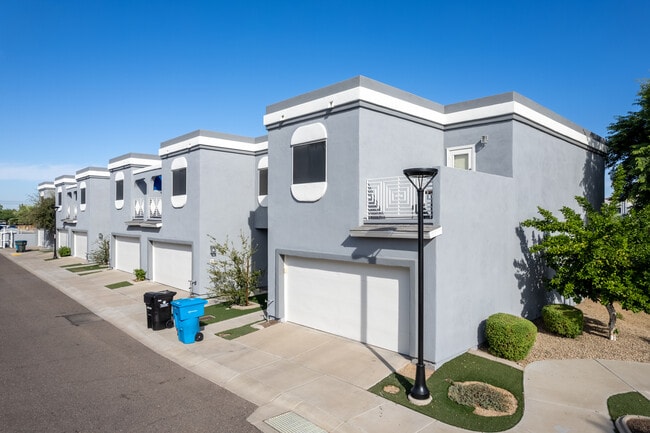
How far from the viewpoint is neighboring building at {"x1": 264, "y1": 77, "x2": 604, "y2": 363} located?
30.1ft

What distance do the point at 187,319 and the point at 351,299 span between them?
4417mm

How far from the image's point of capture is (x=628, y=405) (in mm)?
7145

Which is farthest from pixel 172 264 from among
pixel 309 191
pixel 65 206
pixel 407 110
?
pixel 65 206

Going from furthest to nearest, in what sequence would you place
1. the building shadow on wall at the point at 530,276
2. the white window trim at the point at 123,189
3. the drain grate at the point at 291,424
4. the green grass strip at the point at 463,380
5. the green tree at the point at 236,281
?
the white window trim at the point at 123,189, the green tree at the point at 236,281, the building shadow on wall at the point at 530,276, the green grass strip at the point at 463,380, the drain grate at the point at 291,424

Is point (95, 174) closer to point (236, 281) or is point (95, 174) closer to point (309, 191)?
point (236, 281)

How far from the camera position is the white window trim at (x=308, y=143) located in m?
11.2

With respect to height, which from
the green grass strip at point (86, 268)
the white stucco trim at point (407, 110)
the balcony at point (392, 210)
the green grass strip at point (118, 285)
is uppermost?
the white stucco trim at point (407, 110)

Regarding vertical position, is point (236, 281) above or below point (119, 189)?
below

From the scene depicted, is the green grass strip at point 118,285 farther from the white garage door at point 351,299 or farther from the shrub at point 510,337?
the shrub at point 510,337

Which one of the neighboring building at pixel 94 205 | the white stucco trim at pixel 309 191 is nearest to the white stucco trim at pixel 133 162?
the neighboring building at pixel 94 205

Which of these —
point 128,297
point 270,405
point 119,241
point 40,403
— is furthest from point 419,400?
point 119,241

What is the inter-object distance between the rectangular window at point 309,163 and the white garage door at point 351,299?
2.39 m

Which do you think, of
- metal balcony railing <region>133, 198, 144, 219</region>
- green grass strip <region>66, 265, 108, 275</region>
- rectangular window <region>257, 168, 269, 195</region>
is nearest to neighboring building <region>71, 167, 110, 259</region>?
Answer: green grass strip <region>66, 265, 108, 275</region>

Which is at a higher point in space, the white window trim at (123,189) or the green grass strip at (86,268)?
the white window trim at (123,189)
